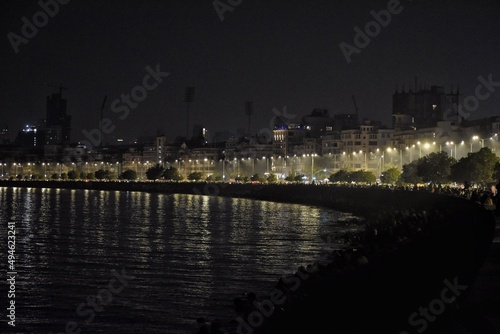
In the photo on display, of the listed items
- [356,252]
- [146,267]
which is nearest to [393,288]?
[356,252]

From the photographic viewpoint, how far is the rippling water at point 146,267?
21.6 meters

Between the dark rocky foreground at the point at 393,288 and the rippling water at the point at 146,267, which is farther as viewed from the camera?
the rippling water at the point at 146,267

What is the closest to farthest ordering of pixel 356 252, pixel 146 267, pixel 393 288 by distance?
1. pixel 393 288
2. pixel 356 252
3. pixel 146 267

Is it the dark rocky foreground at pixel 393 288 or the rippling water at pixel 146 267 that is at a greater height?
the dark rocky foreground at pixel 393 288

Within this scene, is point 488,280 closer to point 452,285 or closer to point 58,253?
point 452,285

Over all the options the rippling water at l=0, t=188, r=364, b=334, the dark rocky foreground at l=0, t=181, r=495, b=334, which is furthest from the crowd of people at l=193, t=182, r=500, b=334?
the rippling water at l=0, t=188, r=364, b=334

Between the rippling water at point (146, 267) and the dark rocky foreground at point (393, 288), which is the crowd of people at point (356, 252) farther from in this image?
the rippling water at point (146, 267)

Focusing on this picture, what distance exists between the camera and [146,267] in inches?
1233

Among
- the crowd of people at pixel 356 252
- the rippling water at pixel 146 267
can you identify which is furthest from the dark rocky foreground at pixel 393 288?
the rippling water at pixel 146 267

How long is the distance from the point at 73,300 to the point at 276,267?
32.1 ft

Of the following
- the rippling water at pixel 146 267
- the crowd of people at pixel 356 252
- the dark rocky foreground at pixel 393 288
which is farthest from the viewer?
the rippling water at pixel 146 267

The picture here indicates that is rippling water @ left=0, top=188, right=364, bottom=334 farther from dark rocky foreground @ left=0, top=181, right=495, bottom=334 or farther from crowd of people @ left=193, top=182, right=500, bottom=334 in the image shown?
dark rocky foreground @ left=0, top=181, right=495, bottom=334

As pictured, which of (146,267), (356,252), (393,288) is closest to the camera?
(393,288)

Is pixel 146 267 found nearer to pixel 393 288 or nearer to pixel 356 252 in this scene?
pixel 356 252
